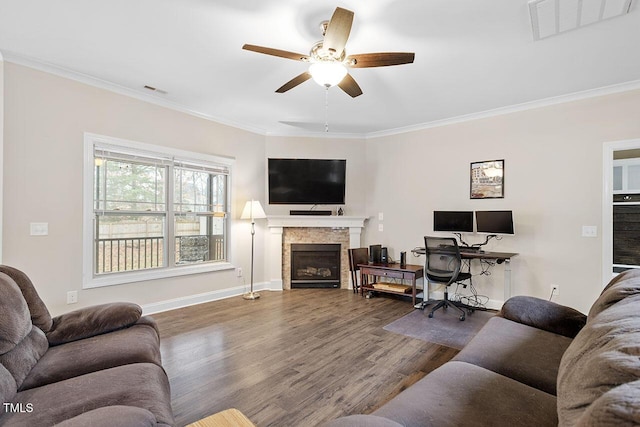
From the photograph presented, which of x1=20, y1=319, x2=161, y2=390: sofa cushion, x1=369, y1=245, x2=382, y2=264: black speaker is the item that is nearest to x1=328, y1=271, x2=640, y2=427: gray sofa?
x1=20, y1=319, x2=161, y2=390: sofa cushion

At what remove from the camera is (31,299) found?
71.9 inches

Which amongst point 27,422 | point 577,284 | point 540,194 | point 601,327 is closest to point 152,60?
point 27,422

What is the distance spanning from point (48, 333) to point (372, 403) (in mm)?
2022

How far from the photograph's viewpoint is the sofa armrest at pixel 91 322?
1.90 metres

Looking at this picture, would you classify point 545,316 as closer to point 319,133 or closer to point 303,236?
point 303,236

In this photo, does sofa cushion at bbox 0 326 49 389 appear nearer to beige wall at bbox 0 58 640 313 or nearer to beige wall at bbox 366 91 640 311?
beige wall at bbox 0 58 640 313

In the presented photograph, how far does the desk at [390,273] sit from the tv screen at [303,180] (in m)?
1.34

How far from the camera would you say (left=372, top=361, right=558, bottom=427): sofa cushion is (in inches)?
44.5

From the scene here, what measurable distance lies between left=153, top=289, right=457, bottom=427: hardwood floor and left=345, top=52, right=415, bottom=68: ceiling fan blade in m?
2.38

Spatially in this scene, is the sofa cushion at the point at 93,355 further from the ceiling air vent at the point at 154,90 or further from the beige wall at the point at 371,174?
the ceiling air vent at the point at 154,90

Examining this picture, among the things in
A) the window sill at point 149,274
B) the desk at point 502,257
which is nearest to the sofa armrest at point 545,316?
the desk at point 502,257

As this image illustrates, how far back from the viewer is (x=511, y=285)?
4.17 m

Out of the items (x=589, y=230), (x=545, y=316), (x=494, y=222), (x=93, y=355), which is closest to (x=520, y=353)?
(x=545, y=316)

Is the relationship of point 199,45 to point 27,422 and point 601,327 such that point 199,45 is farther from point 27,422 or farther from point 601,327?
point 601,327
